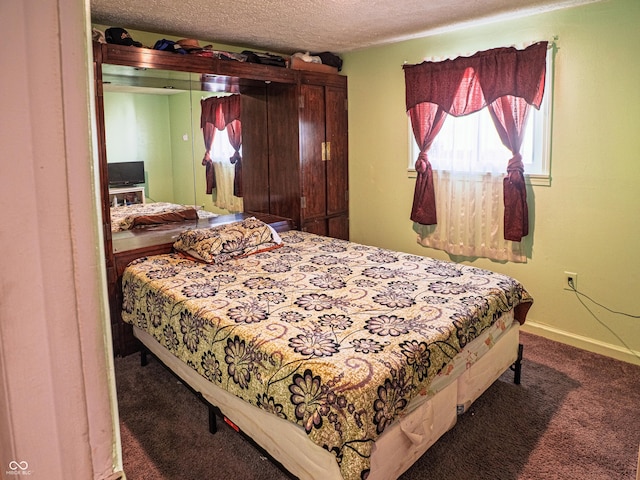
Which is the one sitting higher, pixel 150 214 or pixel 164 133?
pixel 164 133

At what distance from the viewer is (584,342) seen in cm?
324

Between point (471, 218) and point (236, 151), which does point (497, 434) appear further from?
point (236, 151)

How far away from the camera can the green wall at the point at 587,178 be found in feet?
9.49

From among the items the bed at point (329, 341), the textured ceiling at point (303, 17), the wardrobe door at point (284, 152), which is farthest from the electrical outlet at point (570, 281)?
the wardrobe door at point (284, 152)

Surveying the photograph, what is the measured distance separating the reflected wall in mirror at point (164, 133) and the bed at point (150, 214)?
51mm

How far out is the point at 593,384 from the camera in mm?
2775

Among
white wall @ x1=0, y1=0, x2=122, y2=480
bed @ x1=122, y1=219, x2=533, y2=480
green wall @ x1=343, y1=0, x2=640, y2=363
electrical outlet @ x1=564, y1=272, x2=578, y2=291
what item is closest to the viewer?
white wall @ x1=0, y1=0, x2=122, y2=480

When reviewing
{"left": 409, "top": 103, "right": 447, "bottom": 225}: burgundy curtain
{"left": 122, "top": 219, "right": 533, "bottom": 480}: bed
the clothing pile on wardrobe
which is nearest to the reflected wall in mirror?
the clothing pile on wardrobe

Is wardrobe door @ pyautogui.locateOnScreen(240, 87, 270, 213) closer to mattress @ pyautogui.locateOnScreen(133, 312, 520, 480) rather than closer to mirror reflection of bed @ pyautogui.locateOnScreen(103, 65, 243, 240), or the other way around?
mirror reflection of bed @ pyautogui.locateOnScreen(103, 65, 243, 240)

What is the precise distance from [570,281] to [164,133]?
328 centimetres

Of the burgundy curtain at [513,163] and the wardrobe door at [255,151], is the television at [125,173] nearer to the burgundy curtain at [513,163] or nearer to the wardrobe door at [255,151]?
the wardrobe door at [255,151]

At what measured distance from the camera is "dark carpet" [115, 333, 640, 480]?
6.81 feet

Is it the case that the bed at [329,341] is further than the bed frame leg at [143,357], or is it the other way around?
the bed frame leg at [143,357]

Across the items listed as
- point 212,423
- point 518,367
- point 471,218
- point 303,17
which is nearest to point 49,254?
point 212,423
